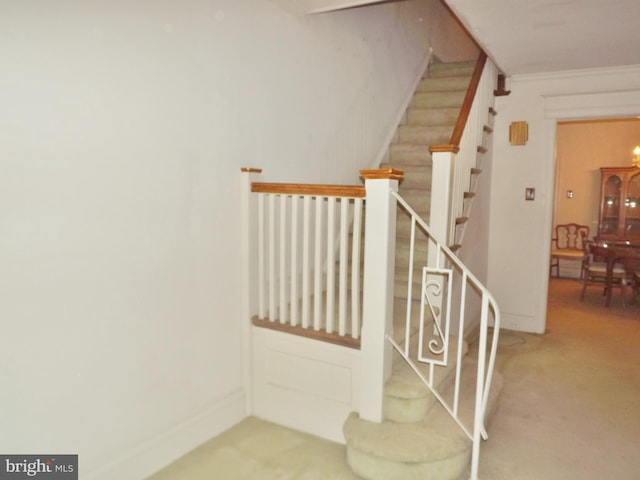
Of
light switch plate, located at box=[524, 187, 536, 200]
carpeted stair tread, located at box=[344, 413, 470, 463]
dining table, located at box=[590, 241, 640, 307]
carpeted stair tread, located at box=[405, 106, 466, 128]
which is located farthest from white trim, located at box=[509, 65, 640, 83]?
carpeted stair tread, located at box=[344, 413, 470, 463]

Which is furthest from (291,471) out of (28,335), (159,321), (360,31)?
(360,31)

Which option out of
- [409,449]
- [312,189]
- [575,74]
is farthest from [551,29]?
[409,449]

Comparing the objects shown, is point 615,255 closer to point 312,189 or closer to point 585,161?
point 585,161

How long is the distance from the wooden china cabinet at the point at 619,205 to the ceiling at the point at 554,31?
11.8 feet

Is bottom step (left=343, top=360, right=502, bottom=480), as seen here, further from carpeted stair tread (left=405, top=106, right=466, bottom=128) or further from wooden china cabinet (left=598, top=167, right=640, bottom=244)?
wooden china cabinet (left=598, top=167, right=640, bottom=244)

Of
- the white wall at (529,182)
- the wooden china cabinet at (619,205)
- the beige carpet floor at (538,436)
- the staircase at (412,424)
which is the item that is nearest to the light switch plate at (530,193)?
the white wall at (529,182)

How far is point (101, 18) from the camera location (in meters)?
1.97

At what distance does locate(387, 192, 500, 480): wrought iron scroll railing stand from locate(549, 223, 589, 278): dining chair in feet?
11.3

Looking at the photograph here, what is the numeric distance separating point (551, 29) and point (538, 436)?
107 inches

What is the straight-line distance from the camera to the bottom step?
226 cm

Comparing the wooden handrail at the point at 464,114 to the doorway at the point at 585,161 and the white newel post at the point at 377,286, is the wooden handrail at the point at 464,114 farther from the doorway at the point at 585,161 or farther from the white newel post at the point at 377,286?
the doorway at the point at 585,161

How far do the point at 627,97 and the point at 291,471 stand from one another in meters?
4.25

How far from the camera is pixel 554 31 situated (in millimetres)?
3357

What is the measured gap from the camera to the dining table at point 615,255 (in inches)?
218
